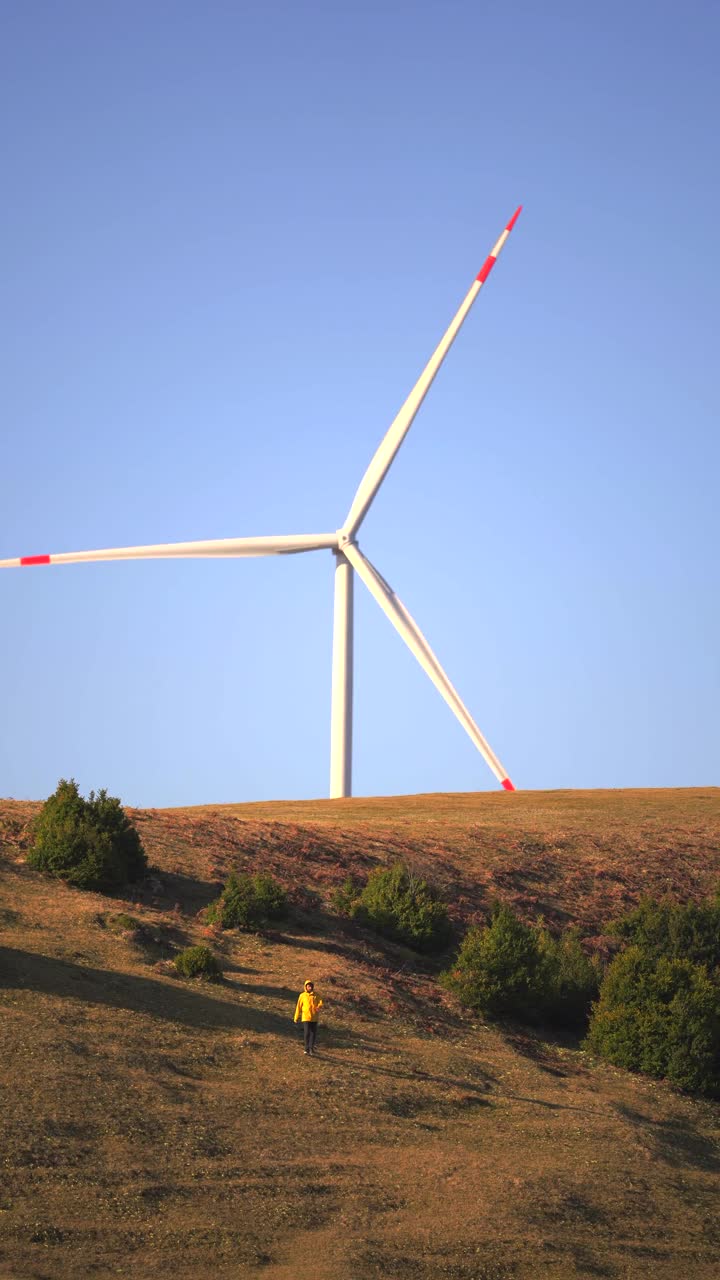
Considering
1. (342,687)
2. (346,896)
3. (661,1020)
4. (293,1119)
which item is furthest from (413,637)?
(293,1119)

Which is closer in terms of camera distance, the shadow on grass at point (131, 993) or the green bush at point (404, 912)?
the shadow on grass at point (131, 993)

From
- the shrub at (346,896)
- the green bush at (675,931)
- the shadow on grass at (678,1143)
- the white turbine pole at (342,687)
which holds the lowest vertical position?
the shadow on grass at (678,1143)

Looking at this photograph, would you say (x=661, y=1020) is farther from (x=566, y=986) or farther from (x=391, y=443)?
(x=391, y=443)

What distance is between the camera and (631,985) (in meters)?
42.9

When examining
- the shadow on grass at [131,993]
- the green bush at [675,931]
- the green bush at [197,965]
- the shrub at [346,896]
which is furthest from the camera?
the shrub at [346,896]

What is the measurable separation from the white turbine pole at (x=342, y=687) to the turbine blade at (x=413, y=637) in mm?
1150

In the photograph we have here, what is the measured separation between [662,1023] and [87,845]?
856 inches

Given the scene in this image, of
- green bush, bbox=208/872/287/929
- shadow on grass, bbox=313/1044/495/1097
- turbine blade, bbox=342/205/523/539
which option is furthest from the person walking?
turbine blade, bbox=342/205/523/539

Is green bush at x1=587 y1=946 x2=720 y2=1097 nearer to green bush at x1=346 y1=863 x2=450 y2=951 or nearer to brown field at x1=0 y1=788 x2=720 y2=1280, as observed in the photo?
brown field at x1=0 y1=788 x2=720 y2=1280

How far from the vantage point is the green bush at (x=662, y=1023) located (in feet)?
132

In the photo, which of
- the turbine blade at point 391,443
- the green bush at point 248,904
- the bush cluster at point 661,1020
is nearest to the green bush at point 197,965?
the green bush at point 248,904

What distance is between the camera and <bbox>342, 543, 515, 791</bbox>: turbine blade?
7781 cm

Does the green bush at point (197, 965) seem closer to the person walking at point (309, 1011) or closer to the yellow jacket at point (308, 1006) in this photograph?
the person walking at point (309, 1011)

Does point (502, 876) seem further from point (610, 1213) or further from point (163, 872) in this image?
point (610, 1213)
